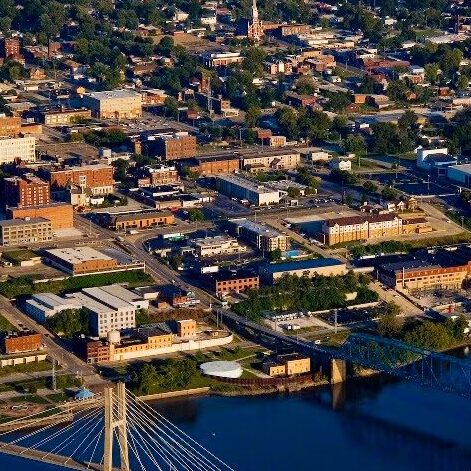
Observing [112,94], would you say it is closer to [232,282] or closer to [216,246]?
[216,246]

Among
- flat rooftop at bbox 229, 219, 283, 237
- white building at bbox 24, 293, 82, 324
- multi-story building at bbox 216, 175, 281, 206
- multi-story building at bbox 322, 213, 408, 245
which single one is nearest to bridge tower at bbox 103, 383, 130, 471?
white building at bbox 24, 293, 82, 324

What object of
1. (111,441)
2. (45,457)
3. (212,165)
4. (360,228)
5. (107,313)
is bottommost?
(212,165)

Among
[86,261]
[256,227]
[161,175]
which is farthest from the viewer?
[161,175]

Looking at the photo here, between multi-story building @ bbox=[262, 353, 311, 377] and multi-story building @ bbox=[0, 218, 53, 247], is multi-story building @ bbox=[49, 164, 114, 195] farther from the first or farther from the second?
multi-story building @ bbox=[262, 353, 311, 377]

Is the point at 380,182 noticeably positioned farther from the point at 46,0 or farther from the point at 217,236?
the point at 46,0

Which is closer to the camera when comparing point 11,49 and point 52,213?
point 52,213

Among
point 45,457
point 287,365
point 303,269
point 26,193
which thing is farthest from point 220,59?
point 45,457

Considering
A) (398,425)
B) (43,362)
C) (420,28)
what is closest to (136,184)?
(43,362)
